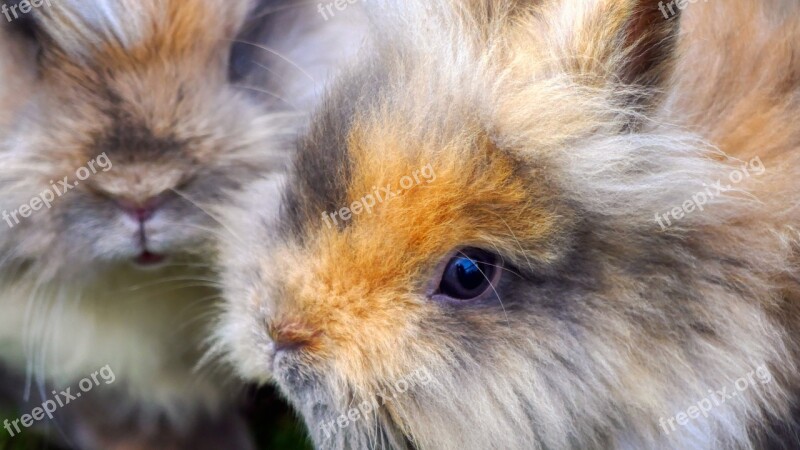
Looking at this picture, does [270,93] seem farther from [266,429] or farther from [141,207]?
[266,429]

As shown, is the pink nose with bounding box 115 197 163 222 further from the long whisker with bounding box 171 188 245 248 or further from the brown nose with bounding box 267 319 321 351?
the brown nose with bounding box 267 319 321 351

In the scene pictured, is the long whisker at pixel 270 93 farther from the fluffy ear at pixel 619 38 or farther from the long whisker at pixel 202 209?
the fluffy ear at pixel 619 38

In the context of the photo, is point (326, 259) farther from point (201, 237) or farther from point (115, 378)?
point (115, 378)

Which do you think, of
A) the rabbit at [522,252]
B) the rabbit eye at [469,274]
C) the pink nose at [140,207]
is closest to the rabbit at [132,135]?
the pink nose at [140,207]

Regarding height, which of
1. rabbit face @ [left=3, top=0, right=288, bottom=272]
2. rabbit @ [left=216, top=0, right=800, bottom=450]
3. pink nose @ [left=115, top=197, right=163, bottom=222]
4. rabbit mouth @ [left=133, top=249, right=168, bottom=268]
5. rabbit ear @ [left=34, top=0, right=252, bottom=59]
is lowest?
rabbit @ [left=216, top=0, right=800, bottom=450]

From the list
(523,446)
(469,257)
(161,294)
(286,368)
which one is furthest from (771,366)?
(161,294)

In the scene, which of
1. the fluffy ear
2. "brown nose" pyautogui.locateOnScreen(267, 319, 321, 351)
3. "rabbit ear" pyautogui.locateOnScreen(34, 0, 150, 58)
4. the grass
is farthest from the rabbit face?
the grass

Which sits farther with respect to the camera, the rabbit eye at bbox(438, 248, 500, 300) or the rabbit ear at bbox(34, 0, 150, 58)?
the rabbit ear at bbox(34, 0, 150, 58)

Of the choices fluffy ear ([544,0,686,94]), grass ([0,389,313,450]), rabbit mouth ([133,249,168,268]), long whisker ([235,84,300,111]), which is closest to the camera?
fluffy ear ([544,0,686,94])
